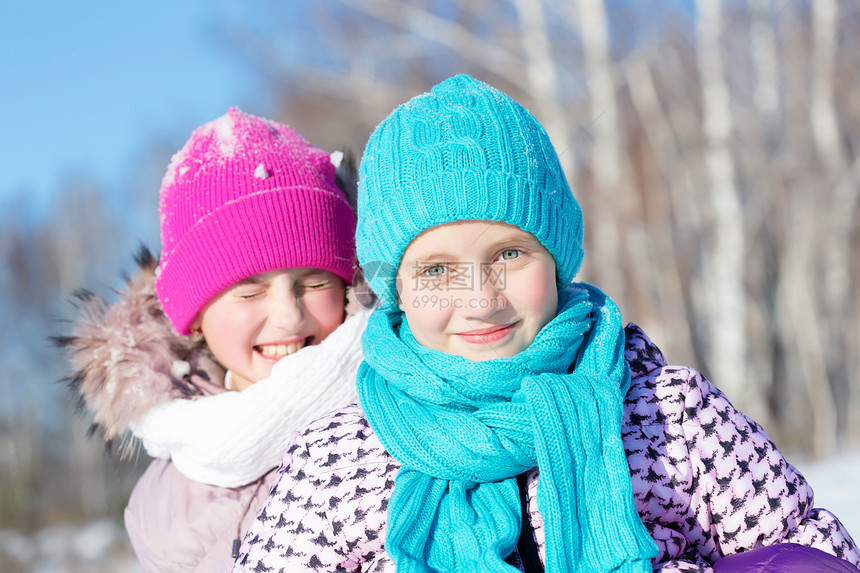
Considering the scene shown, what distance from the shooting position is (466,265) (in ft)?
4.87

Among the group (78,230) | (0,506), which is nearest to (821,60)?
(0,506)

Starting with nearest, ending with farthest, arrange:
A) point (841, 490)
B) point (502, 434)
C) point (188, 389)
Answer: point (502, 434) → point (188, 389) → point (841, 490)

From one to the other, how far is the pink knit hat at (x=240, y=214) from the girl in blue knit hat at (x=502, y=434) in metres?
0.54

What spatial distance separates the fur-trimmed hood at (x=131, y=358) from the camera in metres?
2.18

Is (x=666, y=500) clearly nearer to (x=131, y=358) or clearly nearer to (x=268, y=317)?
(x=268, y=317)

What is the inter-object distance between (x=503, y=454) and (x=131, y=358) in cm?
137

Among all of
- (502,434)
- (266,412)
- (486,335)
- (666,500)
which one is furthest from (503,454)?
(266,412)

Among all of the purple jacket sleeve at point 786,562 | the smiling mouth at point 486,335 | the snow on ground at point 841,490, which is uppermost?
the smiling mouth at point 486,335

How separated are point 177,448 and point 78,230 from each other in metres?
20.4

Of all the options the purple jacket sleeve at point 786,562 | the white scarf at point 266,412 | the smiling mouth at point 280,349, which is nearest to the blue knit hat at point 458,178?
the white scarf at point 266,412

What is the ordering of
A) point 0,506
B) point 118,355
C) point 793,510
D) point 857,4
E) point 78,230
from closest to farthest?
point 793,510
point 118,355
point 857,4
point 0,506
point 78,230

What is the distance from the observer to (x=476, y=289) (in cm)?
144

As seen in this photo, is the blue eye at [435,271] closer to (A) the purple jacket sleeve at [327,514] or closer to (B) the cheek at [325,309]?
(A) the purple jacket sleeve at [327,514]

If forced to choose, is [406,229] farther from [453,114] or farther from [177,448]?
[177,448]
